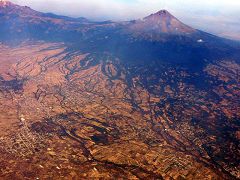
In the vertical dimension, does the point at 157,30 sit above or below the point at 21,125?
above

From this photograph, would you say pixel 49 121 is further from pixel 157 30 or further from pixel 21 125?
pixel 157 30

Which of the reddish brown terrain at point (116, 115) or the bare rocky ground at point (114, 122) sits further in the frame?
the reddish brown terrain at point (116, 115)

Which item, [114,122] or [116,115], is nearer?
[114,122]

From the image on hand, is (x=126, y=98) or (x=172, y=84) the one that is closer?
(x=126, y=98)

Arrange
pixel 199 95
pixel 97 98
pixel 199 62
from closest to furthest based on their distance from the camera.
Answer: pixel 97 98, pixel 199 95, pixel 199 62

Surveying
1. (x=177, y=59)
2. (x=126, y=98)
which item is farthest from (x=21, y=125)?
(x=177, y=59)

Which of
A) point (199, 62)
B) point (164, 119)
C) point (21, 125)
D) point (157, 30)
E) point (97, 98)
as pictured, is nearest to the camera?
point (21, 125)

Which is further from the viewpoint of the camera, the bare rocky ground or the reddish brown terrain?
the reddish brown terrain

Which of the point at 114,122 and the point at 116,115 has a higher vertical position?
the point at 116,115
